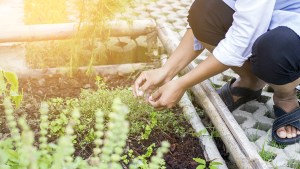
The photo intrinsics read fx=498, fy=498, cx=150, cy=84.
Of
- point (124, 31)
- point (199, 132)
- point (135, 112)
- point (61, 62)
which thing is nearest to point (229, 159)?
point (199, 132)

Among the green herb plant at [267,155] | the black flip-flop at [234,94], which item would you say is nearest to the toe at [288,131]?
the green herb plant at [267,155]

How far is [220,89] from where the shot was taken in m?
3.05

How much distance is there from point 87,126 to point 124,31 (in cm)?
89

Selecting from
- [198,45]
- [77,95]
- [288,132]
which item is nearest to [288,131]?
[288,132]

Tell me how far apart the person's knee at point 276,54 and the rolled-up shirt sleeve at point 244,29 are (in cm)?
5

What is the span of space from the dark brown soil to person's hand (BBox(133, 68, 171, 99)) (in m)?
0.23

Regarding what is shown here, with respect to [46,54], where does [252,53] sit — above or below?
above

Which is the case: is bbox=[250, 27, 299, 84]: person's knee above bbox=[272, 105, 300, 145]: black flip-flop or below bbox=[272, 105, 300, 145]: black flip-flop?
above

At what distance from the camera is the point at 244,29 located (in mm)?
2230

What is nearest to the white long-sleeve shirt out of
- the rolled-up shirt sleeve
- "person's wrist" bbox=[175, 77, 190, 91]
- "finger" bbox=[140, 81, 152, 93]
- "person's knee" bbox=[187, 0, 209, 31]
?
the rolled-up shirt sleeve

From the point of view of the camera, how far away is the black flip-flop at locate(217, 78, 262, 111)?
2.96 metres

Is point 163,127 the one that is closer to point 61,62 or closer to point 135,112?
point 135,112

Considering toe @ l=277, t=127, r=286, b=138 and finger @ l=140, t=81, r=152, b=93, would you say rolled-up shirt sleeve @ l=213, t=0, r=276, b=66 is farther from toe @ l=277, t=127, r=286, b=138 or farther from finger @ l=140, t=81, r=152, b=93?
toe @ l=277, t=127, r=286, b=138

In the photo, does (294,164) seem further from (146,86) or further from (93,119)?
(93,119)
